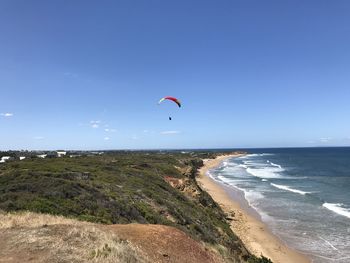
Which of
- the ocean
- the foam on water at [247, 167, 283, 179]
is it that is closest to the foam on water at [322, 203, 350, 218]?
the ocean

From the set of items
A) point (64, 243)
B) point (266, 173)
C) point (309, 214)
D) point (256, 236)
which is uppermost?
point (64, 243)

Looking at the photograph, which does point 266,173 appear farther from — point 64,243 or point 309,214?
point 64,243

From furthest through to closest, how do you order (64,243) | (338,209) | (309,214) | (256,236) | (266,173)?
(266,173), (338,209), (309,214), (256,236), (64,243)

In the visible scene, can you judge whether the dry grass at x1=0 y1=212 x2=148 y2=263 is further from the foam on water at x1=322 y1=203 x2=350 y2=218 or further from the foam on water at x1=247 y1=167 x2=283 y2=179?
the foam on water at x1=247 y1=167 x2=283 y2=179

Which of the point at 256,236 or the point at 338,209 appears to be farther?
the point at 338,209

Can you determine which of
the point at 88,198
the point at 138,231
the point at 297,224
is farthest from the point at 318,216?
the point at 138,231

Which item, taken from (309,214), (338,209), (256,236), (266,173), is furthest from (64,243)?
(266,173)

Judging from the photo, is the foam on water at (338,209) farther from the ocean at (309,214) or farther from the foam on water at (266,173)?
the foam on water at (266,173)
